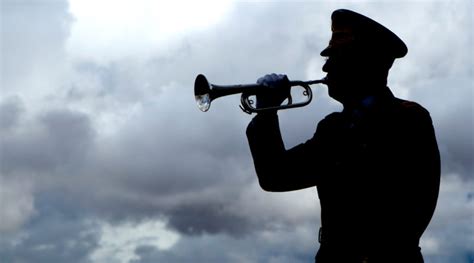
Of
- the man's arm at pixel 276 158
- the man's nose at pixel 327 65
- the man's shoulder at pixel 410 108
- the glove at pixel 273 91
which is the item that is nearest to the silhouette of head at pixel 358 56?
the man's nose at pixel 327 65

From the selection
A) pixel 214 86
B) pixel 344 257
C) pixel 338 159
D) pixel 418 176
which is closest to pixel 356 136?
pixel 338 159

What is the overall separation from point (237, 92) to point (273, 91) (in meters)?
0.62

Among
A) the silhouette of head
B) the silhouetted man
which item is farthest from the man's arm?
the silhouette of head

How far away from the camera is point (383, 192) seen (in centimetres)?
580

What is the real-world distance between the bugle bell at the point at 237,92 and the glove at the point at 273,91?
0.05m

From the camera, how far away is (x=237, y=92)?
7246 mm

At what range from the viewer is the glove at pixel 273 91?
6.74 m

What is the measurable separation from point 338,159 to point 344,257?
951 mm

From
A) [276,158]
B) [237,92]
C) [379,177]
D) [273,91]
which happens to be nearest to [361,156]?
[379,177]

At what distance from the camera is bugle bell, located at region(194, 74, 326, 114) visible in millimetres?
7004

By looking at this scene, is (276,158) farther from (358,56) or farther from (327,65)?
(358,56)

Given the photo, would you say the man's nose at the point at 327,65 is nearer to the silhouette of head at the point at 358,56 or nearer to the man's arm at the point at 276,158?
the silhouette of head at the point at 358,56

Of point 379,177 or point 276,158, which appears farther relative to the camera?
point 276,158

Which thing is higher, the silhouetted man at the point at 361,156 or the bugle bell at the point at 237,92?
the bugle bell at the point at 237,92
